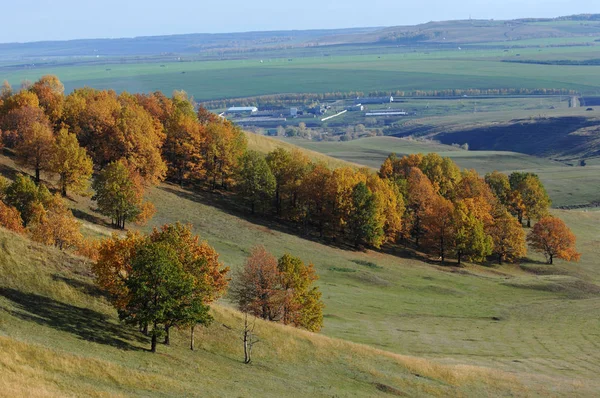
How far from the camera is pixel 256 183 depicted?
11331 cm

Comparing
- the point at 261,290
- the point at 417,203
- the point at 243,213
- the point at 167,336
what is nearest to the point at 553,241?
the point at 417,203

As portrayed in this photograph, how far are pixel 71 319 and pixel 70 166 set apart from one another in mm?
48627

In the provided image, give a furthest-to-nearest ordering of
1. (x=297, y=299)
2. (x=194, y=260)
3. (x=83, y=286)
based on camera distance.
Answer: (x=297, y=299) → (x=83, y=286) → (x=194, y=260)

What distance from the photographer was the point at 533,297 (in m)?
93.9

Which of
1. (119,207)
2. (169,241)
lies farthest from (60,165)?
(169,241)

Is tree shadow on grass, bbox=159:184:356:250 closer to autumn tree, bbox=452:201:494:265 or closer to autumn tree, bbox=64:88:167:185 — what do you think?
autumn tree, bbox=64:88:167:185

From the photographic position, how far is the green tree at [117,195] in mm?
89562

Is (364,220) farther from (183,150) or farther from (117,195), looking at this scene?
(117,195)

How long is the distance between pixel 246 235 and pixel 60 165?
2519 cm

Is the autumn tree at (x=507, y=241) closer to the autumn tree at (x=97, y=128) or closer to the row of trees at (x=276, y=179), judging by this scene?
the row of trees at (x=276, y=179)

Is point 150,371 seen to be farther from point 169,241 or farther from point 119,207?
point 119,207

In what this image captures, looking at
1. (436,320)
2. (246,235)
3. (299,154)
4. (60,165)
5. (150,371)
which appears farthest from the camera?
(299,154)

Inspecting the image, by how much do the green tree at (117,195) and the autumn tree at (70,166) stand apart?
2.92m

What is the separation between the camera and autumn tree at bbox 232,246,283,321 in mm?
63188
